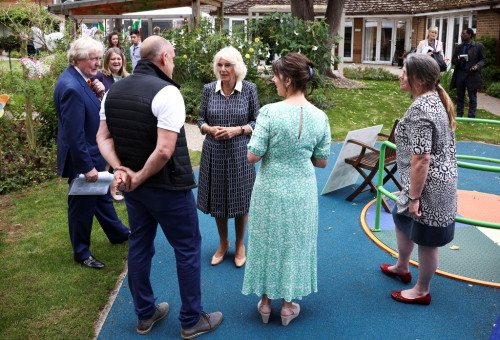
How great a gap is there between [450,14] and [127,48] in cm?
1649

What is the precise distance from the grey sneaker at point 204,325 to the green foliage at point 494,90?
1535 centimetres

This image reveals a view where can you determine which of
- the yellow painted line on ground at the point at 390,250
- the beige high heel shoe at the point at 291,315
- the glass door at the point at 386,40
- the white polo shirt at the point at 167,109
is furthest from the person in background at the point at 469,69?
the glass door at the point at 386,40

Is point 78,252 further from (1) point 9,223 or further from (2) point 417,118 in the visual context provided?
(2) point 417,118

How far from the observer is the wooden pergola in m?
13.6

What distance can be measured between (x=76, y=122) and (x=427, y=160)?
2755 mm

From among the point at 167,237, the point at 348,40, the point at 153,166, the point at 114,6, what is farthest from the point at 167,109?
the point at 348,40

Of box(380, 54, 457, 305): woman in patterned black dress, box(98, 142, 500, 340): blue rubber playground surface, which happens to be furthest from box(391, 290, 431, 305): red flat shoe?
box(380, 54, 457, 305): woman in patterned black dress

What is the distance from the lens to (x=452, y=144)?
3518 millimetres

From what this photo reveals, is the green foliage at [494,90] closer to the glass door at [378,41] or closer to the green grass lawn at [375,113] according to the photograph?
the green grass lawn at [375,113]

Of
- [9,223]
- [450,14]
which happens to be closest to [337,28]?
[450,14]

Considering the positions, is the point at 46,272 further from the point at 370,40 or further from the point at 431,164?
the point at 370,40

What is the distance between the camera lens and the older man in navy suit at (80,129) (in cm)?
406

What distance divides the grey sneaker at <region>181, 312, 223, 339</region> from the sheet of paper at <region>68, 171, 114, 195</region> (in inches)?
56.5

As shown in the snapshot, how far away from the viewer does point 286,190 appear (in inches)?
134
